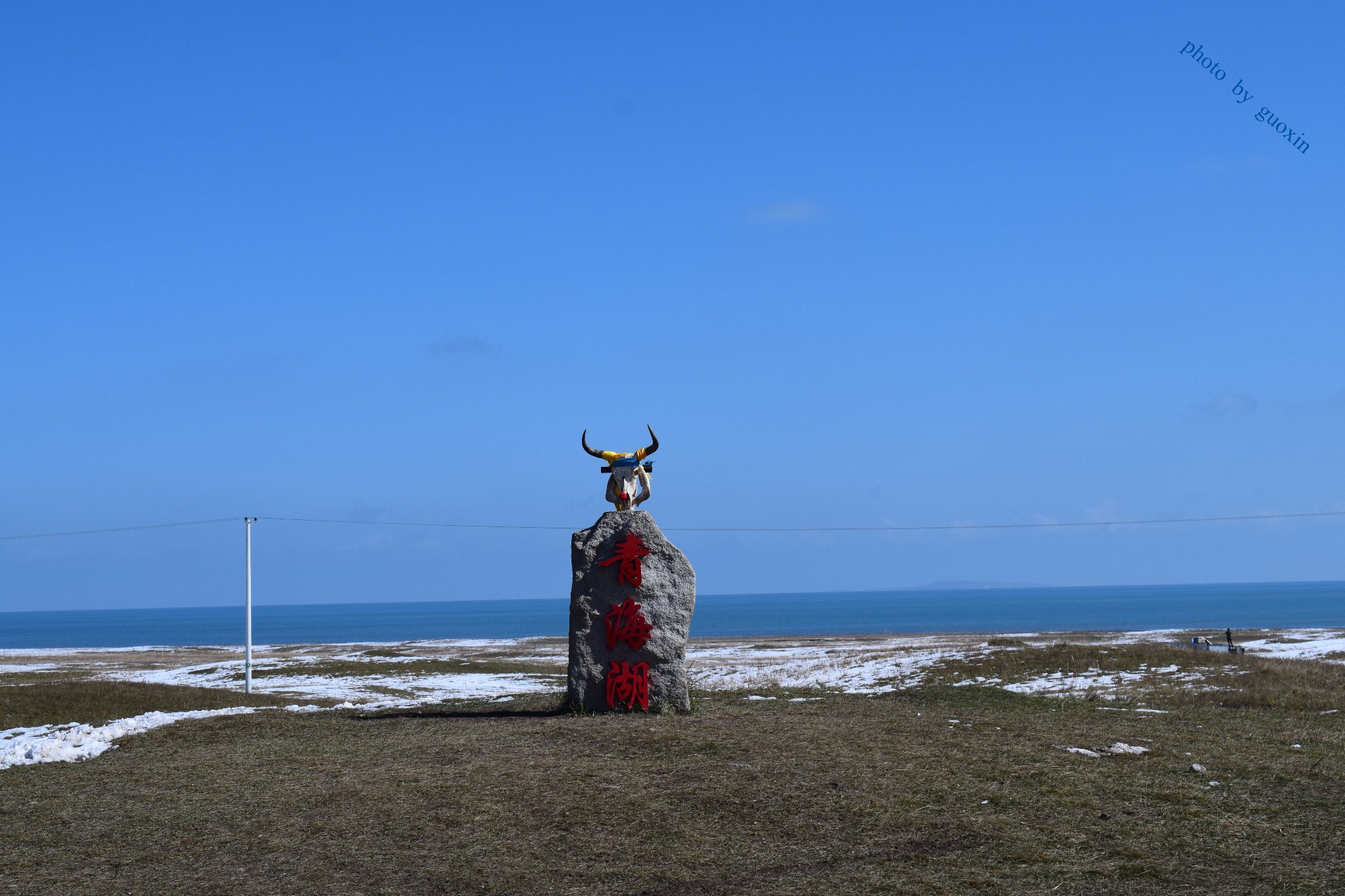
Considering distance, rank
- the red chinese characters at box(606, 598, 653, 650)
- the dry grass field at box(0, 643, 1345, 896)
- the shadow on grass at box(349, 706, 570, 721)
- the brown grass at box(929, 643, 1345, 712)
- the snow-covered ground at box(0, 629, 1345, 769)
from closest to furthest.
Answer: the dry grass field at box(0, 643, 1345, 896) < the red chinese characters at box(606, 598, 653, 650) < the shadow on grass at box(349, 706, 570, 721) < the snow-covered ground at box(0, 629, 1345, 769) < the brown grass at box(929, 643, 1345, 712)

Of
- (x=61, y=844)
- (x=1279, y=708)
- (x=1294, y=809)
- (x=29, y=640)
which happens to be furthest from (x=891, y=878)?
(x=29, y=640)

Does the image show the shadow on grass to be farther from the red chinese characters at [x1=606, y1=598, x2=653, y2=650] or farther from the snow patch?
the snow patch

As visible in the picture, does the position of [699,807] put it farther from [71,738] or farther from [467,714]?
[71,738]

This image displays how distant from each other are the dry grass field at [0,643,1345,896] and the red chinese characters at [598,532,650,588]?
2.36 metres

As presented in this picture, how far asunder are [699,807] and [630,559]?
6960 mm

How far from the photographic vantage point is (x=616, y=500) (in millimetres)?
19203

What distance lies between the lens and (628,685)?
1783 centimetres

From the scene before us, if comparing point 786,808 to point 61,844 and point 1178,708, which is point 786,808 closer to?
point 61,844

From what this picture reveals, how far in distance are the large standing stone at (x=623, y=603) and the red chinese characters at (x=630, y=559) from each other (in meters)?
0.05

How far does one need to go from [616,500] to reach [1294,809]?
1114 cm

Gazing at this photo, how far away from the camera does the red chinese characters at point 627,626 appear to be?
17.9m

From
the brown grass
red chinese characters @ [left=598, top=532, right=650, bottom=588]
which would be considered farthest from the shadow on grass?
the brown grass

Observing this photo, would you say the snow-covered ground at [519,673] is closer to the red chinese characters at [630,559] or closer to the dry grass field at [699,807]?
the dry grass field at [699,807]

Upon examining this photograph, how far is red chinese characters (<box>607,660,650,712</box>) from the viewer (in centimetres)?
1778
